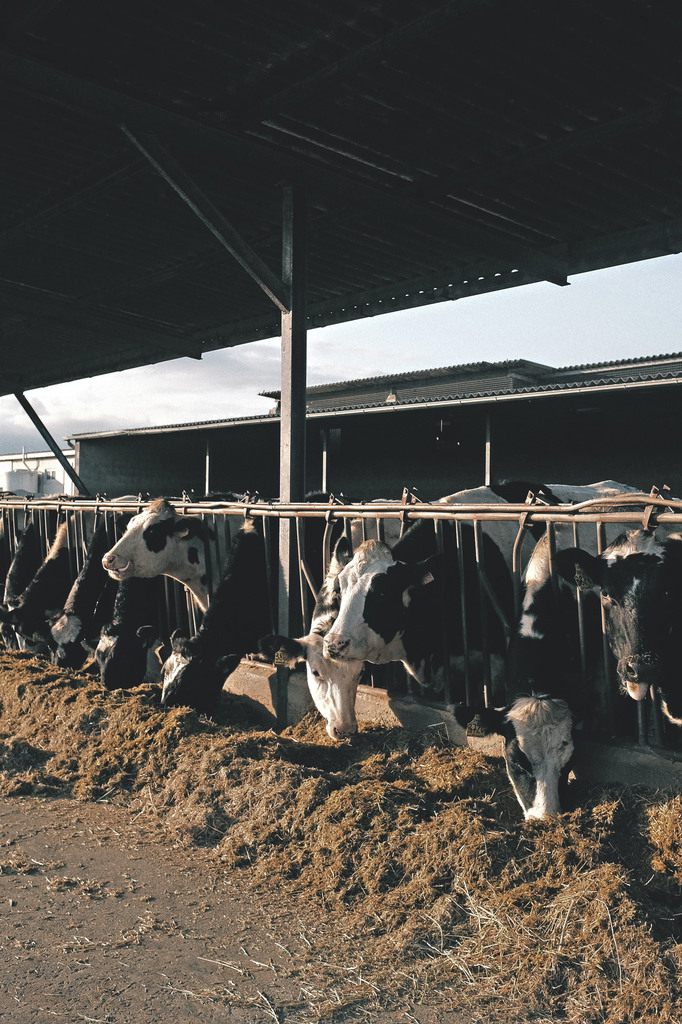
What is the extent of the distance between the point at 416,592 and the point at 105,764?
7.78ft

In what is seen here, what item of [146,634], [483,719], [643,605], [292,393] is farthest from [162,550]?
[643,605]

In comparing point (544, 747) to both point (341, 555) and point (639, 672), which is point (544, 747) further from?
point (341, 555)

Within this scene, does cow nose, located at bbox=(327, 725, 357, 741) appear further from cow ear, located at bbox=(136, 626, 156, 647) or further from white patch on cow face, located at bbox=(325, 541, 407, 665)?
cow ear, located at bbox=(136, 626, 156, 647)

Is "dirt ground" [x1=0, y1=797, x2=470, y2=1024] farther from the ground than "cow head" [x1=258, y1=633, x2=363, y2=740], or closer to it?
closer to it

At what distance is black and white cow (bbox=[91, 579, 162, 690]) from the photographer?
7434mm

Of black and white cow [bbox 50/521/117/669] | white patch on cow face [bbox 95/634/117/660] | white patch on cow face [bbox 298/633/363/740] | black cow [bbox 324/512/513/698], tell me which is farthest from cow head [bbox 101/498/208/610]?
white patch on cow face [bbox 298/633/363/740]

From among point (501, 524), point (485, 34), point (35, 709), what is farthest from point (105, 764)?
point (485, 34)

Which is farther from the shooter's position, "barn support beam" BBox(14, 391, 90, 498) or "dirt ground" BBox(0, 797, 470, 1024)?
"barn support beam" BBox(14, 391, 90, 498)

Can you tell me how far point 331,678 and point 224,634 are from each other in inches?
61.4

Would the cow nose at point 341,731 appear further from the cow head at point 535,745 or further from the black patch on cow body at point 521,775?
the black patch on cow body at point 521,775

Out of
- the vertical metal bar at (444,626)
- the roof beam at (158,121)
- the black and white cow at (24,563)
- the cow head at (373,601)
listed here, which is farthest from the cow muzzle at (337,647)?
the black and white cow at (24,563)

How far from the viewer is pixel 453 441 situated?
16.1 metres

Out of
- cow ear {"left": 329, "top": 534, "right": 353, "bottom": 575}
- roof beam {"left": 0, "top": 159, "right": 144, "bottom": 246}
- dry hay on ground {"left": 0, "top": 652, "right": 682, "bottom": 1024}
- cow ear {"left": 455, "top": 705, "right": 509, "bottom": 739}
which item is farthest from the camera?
roof beam {"left": 0, "top": 159, "right": 144, "bottom": 246}

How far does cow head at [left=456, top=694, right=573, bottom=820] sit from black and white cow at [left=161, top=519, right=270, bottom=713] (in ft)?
8.97
